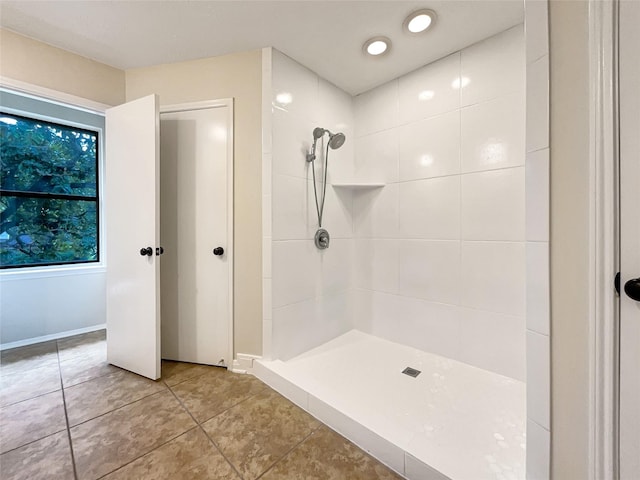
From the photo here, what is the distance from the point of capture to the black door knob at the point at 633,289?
1.89 feet

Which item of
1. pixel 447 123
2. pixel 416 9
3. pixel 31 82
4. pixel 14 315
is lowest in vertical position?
pixel 14 315

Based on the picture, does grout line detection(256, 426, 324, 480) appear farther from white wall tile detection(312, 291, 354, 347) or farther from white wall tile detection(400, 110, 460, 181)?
white wall tile detection(400, 110, 460, 181)

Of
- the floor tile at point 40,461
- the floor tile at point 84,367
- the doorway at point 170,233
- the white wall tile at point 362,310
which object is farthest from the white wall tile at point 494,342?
the floor tile at point 84,367

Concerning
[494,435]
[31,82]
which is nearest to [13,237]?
[31,82]

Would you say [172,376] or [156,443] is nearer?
[156,443]

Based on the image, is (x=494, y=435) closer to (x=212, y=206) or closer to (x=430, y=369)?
(x=430, y=369)

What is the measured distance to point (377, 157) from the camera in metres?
2.15

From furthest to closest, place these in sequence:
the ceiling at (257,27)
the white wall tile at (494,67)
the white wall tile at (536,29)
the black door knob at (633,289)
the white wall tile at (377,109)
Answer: the white wall tile at (377,109) → the white wall tile at (494,67) → the ceiling at (257,27) → the white wall tile at (536,29) → the black door knob at (633,289)

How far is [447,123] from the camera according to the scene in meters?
Answer: 1.77

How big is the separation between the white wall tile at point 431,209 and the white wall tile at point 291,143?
2.53 ft

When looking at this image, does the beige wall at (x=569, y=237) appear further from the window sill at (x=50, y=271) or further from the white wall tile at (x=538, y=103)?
the window sill at (x=50, y=271)

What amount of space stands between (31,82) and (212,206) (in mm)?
1301

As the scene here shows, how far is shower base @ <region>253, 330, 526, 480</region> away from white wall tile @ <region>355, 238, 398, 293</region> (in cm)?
49

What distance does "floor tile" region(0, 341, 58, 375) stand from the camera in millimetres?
1923
